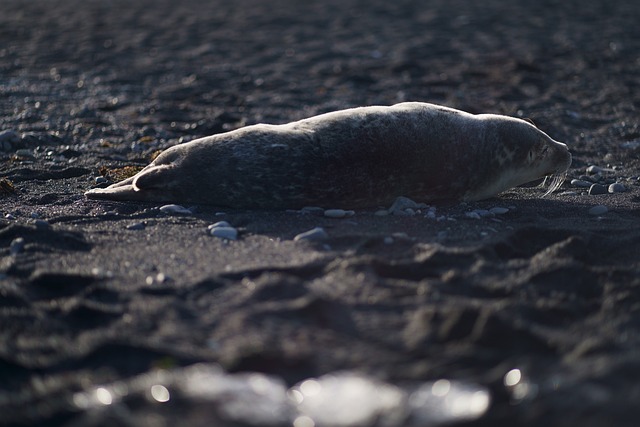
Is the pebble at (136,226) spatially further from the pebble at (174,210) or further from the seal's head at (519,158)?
the seal's head at (519,158)

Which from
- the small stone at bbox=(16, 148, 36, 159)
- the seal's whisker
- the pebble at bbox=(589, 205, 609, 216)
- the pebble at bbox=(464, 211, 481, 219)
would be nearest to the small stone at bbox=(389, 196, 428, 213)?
the pebble at bbox=(464, 211, 481, 219)

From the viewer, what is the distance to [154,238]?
15.4ft

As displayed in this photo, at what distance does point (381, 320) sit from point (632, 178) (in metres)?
3.77

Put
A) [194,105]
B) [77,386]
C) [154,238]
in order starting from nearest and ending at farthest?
[77,386]
[154,238]
[194,105]

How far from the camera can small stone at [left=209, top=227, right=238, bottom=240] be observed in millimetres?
4656

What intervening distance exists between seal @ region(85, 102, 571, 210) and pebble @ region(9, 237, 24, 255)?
1.15 m

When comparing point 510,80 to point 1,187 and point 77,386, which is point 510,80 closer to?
point 1,187

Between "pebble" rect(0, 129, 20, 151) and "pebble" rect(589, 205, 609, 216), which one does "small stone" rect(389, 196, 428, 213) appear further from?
"pebble" rect(0, 129, 20, 151)

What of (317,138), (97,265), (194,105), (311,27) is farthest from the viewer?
(311,27)

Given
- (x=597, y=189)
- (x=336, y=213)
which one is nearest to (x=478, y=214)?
(x=336, y=213)

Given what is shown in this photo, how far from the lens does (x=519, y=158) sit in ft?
19.9

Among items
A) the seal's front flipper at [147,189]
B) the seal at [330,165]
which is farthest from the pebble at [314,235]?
the seal's front flipper at [147,189]

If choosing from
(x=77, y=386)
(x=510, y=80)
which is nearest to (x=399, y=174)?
(x=77, y=386)

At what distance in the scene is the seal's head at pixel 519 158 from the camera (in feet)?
19.4
